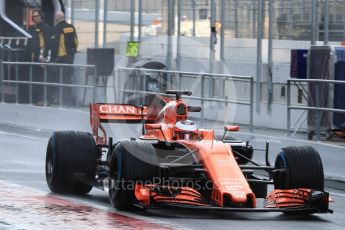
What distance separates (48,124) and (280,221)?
13.7 m

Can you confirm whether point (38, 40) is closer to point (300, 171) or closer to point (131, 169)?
point (300, 171)

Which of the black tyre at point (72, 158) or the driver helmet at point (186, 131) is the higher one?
the driver helmet at point (186, 131)

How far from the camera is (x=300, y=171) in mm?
12820

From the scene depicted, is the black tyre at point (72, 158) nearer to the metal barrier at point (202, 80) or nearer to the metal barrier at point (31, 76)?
the metal barrier at point (202, 80)

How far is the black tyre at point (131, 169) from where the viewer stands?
12.2 meters

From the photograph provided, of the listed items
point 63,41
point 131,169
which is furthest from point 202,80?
point 131,169

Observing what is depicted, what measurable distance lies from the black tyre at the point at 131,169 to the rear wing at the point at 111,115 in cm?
269

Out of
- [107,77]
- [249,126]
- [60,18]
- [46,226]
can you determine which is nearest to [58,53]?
[60,18]

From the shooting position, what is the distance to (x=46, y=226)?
10781mm

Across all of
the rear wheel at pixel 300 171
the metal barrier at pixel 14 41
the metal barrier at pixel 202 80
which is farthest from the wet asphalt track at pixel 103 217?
the metal barrier at pixel 14 41

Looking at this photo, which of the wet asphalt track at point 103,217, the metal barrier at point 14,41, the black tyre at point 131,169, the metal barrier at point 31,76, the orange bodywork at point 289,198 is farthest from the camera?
the metal barrier at point 14,41

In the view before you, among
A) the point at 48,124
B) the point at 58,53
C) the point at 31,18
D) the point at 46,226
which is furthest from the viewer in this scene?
the point at 31,18

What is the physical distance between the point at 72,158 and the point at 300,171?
9.05ft

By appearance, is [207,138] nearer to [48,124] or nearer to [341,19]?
[341,19]
